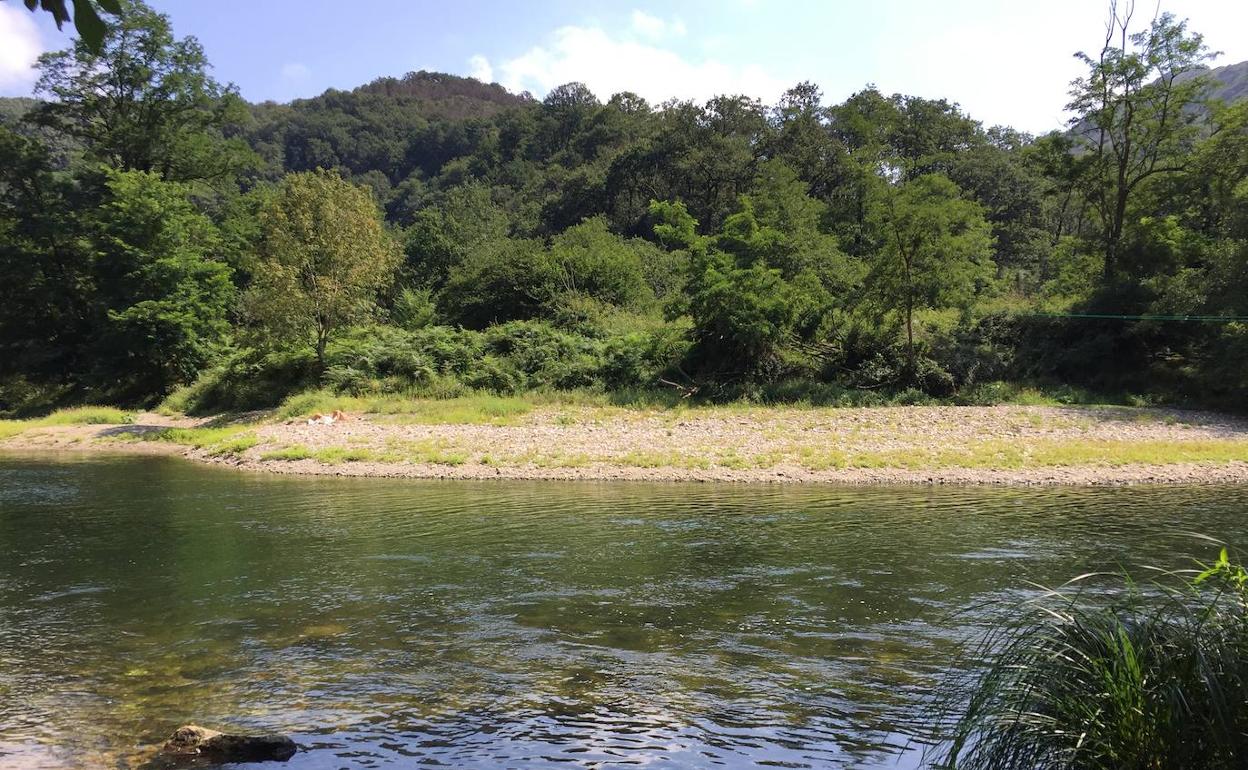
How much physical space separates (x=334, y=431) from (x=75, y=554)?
14.1 meters

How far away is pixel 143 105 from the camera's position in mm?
47000

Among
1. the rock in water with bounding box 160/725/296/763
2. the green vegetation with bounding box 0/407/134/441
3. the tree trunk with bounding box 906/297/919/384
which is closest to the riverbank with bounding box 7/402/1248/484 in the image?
the green vegetation with bounding box 0/407/134/441

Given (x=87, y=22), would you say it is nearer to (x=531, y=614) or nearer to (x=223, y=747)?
(x=223, y=747)

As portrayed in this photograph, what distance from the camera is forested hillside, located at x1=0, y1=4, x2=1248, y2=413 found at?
30547 millimetres

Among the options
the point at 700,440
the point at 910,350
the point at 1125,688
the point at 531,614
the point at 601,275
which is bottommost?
the point at 531,614

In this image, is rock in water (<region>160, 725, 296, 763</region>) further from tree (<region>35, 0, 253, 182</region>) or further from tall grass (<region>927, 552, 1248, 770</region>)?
tree (<region>35, 0, 253, 182</region>)

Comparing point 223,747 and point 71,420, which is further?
point 71,420

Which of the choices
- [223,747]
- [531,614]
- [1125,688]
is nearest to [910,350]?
[531,614]

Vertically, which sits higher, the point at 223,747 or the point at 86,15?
the point at 86,15

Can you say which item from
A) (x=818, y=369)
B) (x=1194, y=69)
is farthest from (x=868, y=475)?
(x=1194, y=69)

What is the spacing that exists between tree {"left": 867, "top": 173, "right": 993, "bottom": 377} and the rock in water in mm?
28099

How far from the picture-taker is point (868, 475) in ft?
65.6

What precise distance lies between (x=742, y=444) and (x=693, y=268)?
11.9 m

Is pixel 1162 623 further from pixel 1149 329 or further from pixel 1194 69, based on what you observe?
pixel 1194 69
